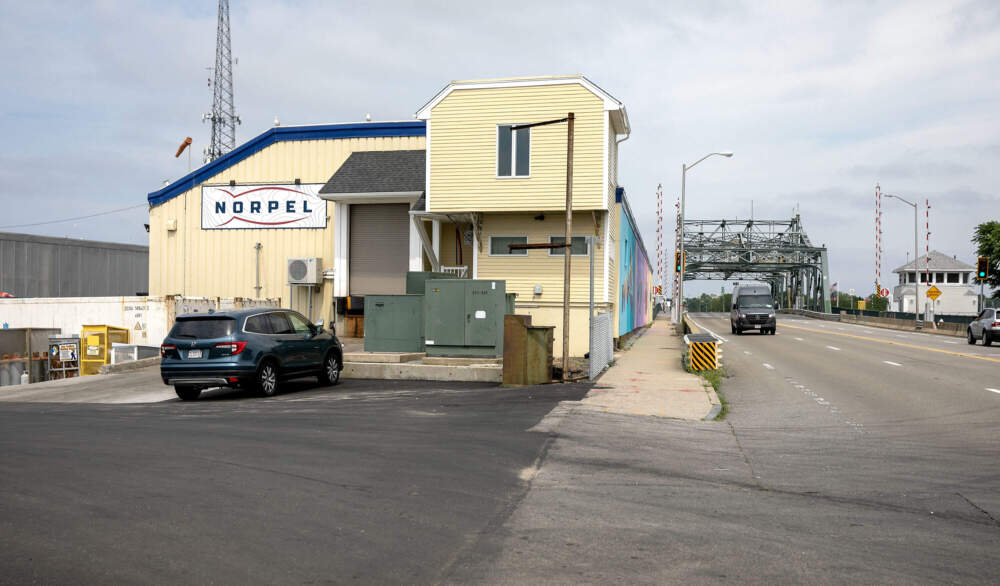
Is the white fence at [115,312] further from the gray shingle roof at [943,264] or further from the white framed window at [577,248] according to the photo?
the gray shingle roof at [943,264]

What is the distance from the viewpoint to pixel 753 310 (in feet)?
138

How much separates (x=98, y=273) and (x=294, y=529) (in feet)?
131

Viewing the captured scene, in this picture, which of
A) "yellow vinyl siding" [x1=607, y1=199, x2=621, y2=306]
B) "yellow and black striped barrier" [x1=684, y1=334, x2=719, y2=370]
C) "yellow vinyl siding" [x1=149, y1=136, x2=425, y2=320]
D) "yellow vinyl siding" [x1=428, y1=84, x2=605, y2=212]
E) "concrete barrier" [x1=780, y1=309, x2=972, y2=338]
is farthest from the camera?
"concrete barrier" [x1=780, y1=309, x2=972, y2=338]

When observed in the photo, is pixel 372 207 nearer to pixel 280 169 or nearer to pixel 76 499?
pixel 280 169

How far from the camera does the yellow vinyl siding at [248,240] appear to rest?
1139 inches

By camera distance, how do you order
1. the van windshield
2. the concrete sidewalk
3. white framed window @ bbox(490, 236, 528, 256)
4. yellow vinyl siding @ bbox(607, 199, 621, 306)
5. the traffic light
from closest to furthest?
the concrete sidewalk
white framed window @ bbox(490, 236, 528, 256)
yellow vinyl siding @ bbox(607, 199, 621, 306)
the traffic light
the van windshield

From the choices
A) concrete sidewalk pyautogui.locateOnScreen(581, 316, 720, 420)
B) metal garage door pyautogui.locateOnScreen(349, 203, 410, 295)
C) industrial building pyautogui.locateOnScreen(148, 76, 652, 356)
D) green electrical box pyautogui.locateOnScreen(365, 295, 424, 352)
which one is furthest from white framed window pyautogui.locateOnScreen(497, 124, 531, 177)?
concrete sidewalk pyautogui.locateOnScreen(581, 316, 720, 420)

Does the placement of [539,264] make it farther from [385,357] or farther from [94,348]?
[94,348]

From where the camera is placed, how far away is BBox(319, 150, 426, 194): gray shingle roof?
26.0m

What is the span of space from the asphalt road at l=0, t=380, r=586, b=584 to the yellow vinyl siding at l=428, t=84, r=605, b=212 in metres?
11.7

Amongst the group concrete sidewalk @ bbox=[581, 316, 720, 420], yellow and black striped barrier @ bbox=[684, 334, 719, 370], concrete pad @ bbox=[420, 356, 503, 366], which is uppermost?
yellow and black striped barrier @ bbox=[684, 334, 719, 370]

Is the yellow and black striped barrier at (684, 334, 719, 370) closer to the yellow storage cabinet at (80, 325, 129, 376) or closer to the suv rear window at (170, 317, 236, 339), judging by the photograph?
the suv rear window at (170, 317, 236, 339)

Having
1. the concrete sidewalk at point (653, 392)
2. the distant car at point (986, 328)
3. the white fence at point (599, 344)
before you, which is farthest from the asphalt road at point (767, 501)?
the distant car at point (986, 328)

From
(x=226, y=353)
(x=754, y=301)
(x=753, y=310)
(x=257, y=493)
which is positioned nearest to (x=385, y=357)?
(x=226, y=353)
